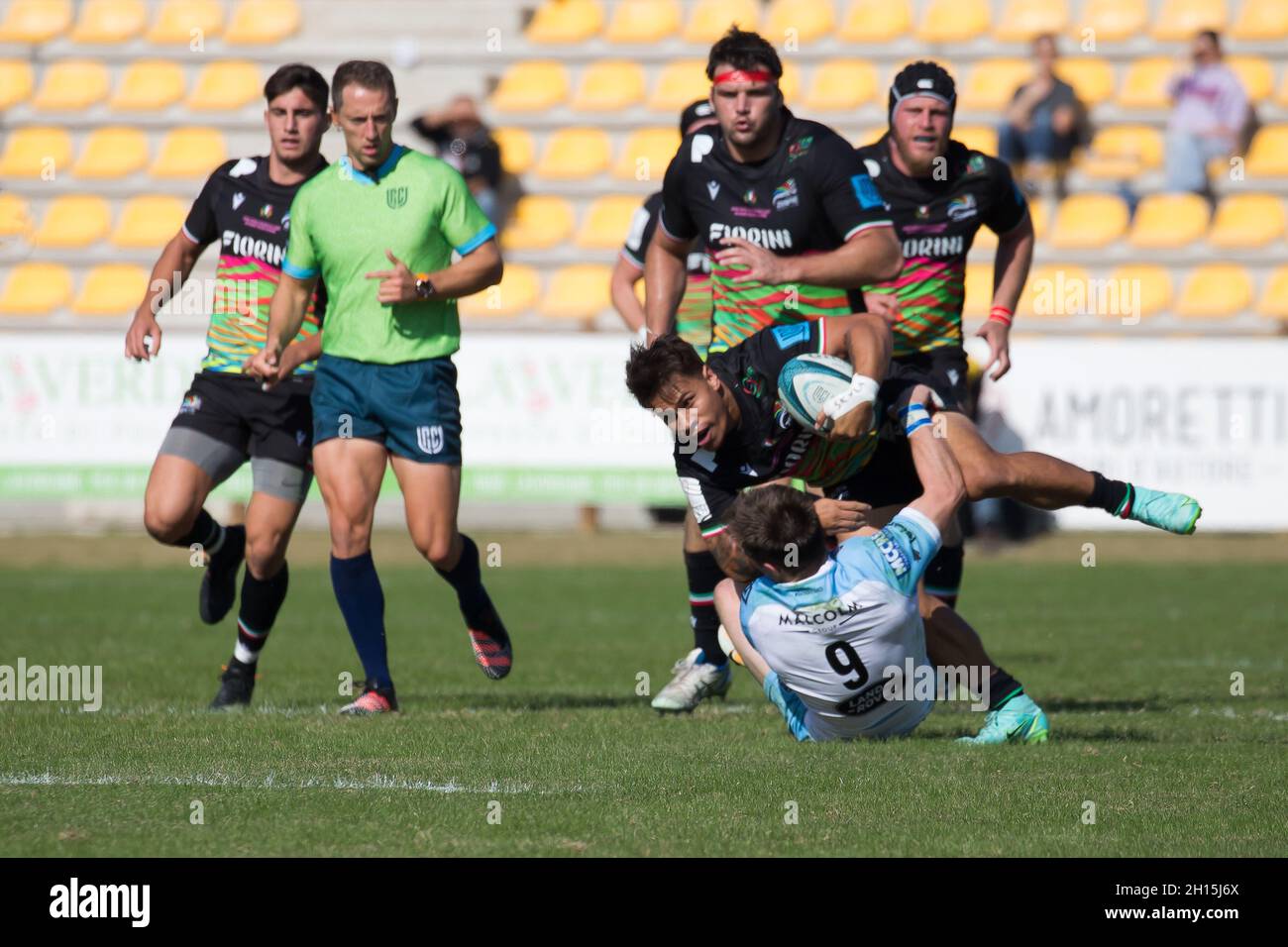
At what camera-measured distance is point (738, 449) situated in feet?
22.7

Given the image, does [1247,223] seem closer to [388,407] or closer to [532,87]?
[532,87]

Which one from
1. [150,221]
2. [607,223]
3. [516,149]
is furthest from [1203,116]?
[150,221]

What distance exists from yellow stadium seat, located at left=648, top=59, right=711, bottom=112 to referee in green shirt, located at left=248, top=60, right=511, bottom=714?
44.8 feet

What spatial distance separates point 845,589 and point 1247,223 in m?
14.6

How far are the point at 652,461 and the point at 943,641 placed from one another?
9857 millimetres

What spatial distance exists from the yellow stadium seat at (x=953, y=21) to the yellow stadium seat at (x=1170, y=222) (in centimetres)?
301

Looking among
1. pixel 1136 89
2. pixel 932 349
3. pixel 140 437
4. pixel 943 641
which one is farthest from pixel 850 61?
pixel 943 641

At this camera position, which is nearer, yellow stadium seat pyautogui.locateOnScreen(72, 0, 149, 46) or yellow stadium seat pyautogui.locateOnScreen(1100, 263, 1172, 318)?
yellow stadium seat pyautogui.locateOnScreen(1100, 263, 1172, 318)

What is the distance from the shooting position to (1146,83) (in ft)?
68.8

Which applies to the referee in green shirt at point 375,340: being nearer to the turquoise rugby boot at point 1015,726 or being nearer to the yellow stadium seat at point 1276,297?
the turquoise rugby boot at point 1015,726

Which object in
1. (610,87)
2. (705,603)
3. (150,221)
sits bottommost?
(705,603)

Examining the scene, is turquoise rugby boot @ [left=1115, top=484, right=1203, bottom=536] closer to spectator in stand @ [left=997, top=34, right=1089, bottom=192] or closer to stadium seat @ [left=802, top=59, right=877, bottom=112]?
spectator in stand @ [left=997, top=34, right=1089, bottom=192]

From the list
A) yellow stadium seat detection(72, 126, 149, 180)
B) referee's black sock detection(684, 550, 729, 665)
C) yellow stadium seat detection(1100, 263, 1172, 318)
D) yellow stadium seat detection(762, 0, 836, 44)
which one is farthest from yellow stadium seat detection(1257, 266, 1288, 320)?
yellow stadium seat detection(72, 126, 149, 180)

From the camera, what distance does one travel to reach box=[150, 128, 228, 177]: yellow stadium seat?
2200cm
